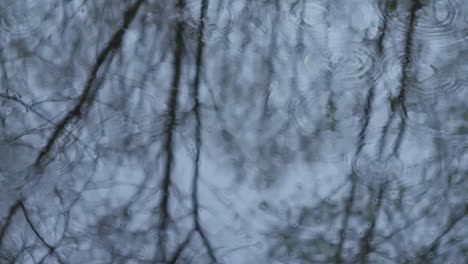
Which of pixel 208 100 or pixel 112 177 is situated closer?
pixel 112 177

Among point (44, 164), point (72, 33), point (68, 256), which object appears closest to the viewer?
point (68, 256)

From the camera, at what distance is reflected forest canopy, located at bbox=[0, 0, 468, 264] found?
1.53 m

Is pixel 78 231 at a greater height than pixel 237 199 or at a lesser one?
lesser

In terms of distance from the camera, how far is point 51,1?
1918mm

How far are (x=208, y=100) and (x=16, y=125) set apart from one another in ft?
1.45

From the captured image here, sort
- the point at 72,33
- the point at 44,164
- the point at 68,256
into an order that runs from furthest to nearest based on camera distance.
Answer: the point at 72,33
the point at 44,164
the point at 68,256

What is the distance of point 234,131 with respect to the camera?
168 cm

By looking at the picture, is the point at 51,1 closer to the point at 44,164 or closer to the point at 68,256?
the point at 44,164

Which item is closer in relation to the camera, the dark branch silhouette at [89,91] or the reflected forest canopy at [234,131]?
the reflected forest canopy at [234,131]

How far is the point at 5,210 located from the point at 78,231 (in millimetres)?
168

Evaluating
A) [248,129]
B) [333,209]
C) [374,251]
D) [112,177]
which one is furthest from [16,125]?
[374,251]

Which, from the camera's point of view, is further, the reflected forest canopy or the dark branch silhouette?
the dark branch silhouette

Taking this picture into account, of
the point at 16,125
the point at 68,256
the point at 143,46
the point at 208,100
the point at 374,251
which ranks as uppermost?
the point at 143,46

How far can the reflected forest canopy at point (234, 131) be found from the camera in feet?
5.02
